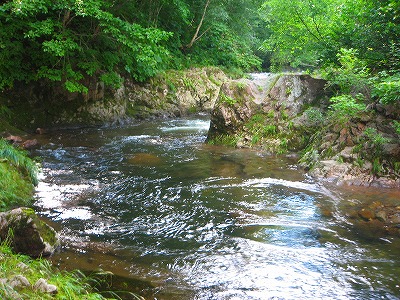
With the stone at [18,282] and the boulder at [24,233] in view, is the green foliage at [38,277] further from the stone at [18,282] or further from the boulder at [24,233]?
the boulder at [24,233]

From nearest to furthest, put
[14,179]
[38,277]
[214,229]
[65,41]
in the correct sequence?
1. [38,277]
2. [214,229]
3. [14,179]
4. [65,41]

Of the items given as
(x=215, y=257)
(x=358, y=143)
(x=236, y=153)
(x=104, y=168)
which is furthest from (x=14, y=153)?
(x=358, y=143)

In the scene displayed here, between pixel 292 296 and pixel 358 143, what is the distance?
5621 mm

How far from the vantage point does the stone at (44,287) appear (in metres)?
3.05

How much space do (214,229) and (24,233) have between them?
2.54 metres

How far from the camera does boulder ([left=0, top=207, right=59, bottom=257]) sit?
13.9ft

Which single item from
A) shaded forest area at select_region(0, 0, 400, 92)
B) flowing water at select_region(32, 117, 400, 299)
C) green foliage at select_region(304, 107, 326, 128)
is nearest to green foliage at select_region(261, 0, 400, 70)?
shaded forest area at select_region(0, 0, 400, 92)

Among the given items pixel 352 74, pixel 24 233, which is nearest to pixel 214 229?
pixel 24 233

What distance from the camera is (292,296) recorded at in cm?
386

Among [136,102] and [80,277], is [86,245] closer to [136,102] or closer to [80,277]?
[80,277]

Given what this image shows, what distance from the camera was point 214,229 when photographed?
18.1 ft

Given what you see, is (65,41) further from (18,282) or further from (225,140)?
(18,282)

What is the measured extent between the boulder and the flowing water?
1.03 feet

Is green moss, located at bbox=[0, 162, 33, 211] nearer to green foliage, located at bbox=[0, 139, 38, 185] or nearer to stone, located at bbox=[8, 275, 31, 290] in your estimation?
green foliage, located at bbox=[0, 139, 38, 185]
